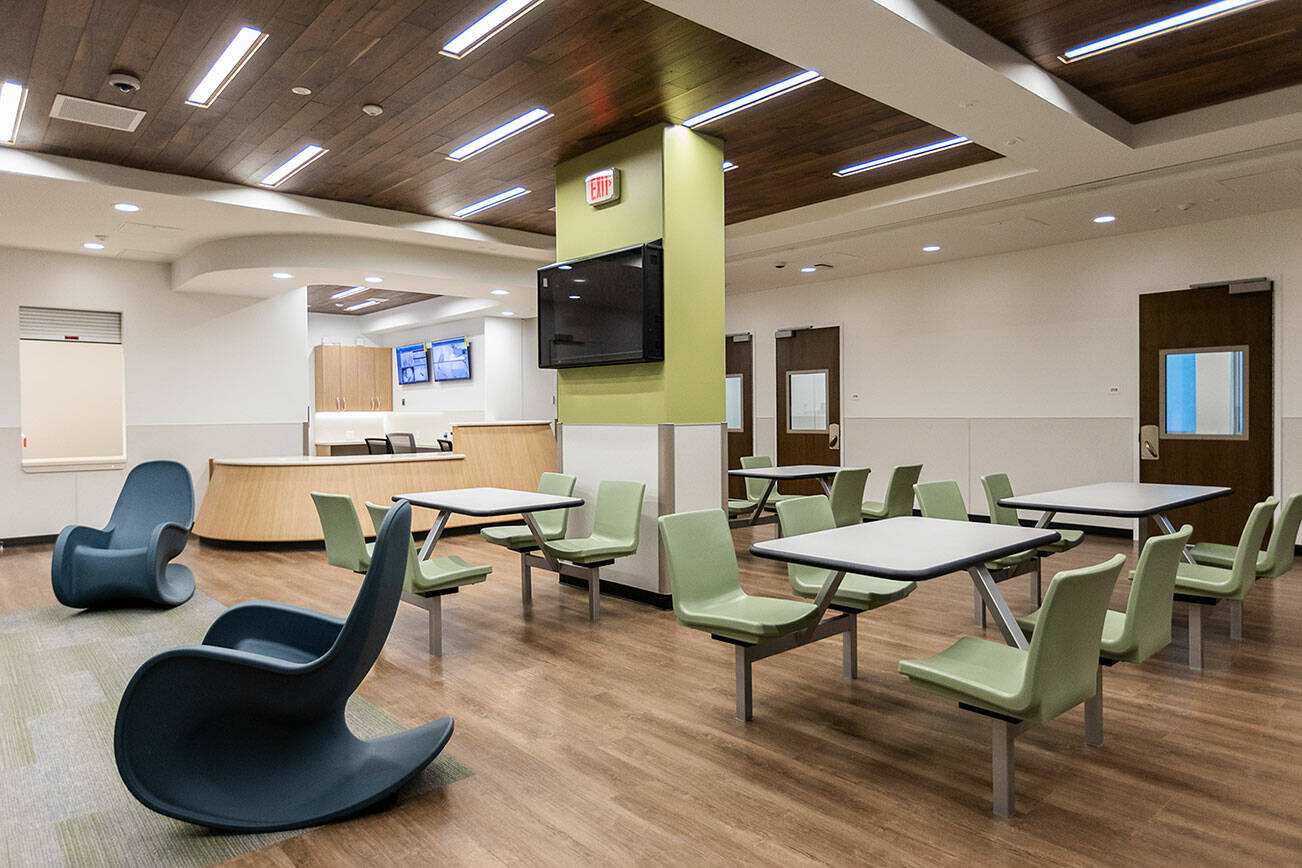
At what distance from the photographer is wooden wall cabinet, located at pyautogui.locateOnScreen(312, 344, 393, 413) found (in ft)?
43.7

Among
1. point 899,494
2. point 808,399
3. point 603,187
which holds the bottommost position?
point 899,494

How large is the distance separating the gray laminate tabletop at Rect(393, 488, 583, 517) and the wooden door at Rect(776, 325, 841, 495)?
5.55 metres

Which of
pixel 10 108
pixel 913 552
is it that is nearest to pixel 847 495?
pixel 913 552

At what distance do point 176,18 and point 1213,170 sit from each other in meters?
6.59

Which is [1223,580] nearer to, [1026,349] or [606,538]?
[606,538]

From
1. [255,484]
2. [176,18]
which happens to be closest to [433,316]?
[255,484]

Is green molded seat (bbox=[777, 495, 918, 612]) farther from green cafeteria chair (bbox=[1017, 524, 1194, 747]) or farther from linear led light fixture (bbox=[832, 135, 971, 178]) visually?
linear led light fixture (bbox=[832, 135, 971, 178])

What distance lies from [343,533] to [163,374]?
19.5 feet

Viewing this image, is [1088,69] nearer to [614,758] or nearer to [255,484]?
[614,758]

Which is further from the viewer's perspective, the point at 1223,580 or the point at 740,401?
the point at 740,401

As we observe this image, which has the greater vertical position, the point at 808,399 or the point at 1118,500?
the point at 808,399

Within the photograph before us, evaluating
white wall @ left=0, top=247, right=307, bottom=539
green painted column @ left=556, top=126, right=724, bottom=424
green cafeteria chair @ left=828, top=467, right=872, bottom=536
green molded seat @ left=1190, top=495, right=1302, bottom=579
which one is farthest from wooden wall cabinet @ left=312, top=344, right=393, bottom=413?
green molded seat @ left=1190, top=495, right=1302, bottom=579

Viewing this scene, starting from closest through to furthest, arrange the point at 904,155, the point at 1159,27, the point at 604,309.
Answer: the point at 1159,27 < the point at 604,309 < the point at 904,155

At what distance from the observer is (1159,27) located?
405cm
